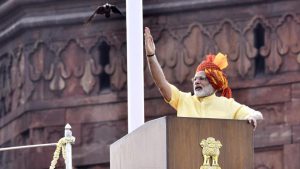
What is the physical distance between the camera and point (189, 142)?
8.79 meters

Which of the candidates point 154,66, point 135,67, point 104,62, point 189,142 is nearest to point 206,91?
point 154,66

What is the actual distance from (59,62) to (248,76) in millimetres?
2724

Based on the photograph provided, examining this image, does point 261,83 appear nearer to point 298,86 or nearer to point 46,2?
point 298,86

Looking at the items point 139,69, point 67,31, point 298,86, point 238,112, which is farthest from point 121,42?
point 238,112

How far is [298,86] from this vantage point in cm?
2106

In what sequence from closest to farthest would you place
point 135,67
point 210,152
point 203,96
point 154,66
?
point 210,152, point 154,66, point 203,96, point 135,67

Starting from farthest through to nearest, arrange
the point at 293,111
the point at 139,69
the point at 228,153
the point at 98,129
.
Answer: the point at 98,129, the point at 293,111, the point at 139,69, the point at 228,153

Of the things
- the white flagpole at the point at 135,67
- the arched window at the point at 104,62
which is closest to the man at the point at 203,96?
the white flagpole at the point at 135,67

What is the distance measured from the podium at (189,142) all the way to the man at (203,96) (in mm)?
406

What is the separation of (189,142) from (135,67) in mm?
3160

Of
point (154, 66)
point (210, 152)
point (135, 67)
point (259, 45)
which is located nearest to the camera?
point (210, 152)

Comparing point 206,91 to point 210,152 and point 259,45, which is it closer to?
point 210,152

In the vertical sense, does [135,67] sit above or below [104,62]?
below


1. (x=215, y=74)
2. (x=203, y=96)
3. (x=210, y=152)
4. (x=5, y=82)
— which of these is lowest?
(x=210, y=152)
